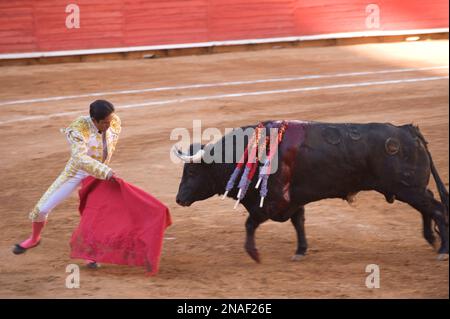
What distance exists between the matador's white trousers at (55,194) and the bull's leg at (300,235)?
1.41 metres

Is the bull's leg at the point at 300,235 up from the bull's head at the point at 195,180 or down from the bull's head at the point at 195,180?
down

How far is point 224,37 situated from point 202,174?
389 inches

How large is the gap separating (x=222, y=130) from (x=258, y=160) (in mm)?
4402

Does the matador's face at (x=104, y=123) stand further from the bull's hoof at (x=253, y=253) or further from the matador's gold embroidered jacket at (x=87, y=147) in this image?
the bull's hoof at (x=253, y=253)

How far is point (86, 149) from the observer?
18.6ft

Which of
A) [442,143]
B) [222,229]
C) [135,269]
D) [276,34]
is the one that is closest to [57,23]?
[276,34]

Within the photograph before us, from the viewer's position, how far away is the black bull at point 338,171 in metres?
5.77

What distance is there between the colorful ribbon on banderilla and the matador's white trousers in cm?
98

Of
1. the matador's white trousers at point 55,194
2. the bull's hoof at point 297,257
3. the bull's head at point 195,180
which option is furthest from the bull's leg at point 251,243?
the matador's white trousers at point 55,194

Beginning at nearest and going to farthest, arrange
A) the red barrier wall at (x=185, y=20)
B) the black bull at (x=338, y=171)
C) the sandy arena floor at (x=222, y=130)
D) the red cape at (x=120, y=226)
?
1. the sandy arena floor at (x=222, y=130)
2. the red cape at (x=120, y=226)
3. the black bull at (x=338, y=171)
4. the red barrier wall at (x=185, y=20)

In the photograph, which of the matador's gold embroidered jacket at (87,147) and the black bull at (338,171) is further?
the black bull at (338,171)

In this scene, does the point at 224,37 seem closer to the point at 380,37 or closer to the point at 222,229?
the point at 380,37

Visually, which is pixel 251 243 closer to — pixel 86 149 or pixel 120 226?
pixel 120 226

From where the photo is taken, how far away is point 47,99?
12.0 meters
